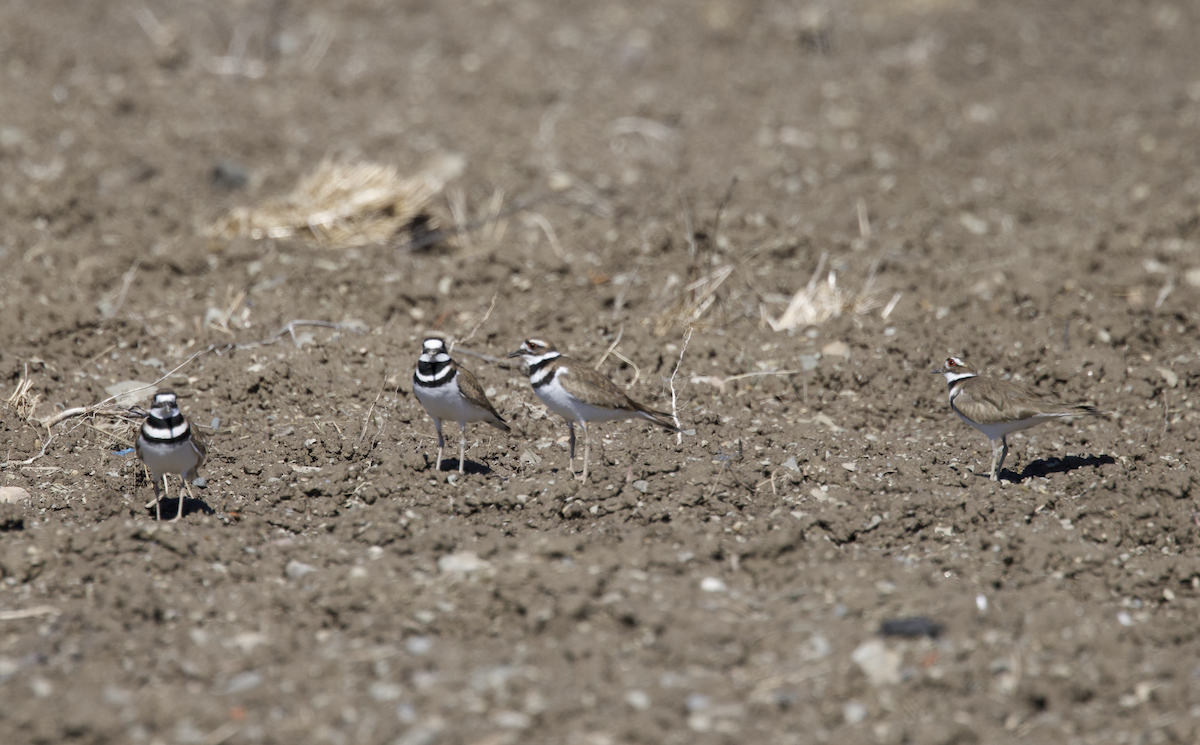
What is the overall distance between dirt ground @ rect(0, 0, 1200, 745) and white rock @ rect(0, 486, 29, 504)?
0.09m

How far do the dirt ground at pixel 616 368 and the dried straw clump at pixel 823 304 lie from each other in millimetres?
91

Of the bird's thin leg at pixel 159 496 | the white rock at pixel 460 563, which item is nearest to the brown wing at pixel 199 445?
the bird's thin leg at pixel 159 496

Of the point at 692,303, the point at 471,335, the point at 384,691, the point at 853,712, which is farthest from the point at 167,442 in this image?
the point at 692,303

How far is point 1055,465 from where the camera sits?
598 centimetres

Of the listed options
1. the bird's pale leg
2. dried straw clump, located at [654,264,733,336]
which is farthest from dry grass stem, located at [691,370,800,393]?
the bird's pale leg

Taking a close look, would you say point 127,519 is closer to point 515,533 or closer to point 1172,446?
point 515,533

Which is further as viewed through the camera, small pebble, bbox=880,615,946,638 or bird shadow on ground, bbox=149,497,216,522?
bird shadow on ground, bbox=149,497,216,522

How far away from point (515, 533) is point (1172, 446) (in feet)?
13.0

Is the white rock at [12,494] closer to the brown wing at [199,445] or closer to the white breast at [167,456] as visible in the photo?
the white breast at [167,456]

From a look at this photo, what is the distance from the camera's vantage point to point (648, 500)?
550 centimetres

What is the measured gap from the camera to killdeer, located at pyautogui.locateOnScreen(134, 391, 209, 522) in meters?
5.06

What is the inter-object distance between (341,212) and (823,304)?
3.93 meters

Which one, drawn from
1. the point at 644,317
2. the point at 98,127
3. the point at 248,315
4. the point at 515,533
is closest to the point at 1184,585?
the point at 515,533

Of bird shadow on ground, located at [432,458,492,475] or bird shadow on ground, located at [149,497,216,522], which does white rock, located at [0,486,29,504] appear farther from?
bird shadow on ground, located at [432,458,492,475]
